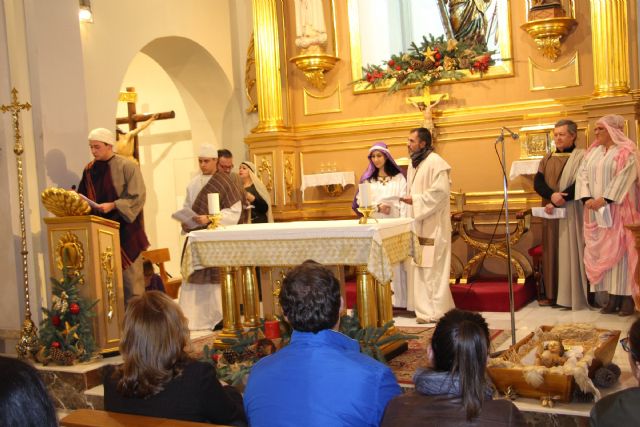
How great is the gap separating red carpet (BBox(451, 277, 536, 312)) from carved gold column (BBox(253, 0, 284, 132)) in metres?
3.25

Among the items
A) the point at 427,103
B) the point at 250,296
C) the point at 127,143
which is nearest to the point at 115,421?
the point at 250,296

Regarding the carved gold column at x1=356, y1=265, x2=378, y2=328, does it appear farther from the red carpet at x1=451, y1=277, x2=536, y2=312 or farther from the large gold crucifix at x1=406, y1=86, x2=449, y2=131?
the large gold crucifix at x1=406, y1=86, x2=449, y2=131

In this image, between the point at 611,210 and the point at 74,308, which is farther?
the point at 611,210

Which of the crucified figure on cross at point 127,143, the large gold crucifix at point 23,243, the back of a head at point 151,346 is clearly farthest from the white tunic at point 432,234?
the crucified figure on cross at point 127,143

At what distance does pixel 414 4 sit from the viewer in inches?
387

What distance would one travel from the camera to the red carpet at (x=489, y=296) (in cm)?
761

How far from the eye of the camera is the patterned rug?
5.33 m

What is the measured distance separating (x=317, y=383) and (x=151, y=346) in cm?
70

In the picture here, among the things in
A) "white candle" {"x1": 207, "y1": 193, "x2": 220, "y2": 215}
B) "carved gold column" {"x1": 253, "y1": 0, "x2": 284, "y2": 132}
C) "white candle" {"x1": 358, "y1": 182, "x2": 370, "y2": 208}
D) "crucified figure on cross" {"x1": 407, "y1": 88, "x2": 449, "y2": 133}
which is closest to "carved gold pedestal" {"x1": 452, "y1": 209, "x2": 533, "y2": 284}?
"crucified figure on cross" {"x1": 407, "y1": 88, "x2": 449, "y2": 133}

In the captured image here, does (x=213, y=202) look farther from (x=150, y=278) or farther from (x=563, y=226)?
(x=563, y=226)

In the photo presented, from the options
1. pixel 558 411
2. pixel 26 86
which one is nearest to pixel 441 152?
pixel 26 86

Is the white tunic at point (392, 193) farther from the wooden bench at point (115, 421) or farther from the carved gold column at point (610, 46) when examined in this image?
the wooden bench at point (115, 421)

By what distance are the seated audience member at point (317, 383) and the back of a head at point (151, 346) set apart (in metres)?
0.35

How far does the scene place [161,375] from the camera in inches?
113
